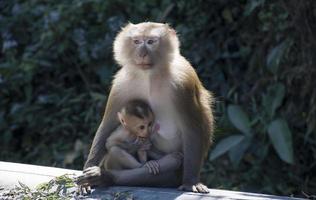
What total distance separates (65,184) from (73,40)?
4855mm

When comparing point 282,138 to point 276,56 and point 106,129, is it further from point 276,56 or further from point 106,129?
point 106,129

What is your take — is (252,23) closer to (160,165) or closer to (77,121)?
(77,121)

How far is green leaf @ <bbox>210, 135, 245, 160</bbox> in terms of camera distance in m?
8.81

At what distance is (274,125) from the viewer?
347 inches

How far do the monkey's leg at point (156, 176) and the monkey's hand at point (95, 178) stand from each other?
0.05 metres

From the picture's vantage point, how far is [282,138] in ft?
28.5

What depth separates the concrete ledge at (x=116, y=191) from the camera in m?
5.46

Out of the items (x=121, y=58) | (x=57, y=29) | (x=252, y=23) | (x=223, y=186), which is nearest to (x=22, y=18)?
(x=57, y=29)

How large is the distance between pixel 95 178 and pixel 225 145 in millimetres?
3397

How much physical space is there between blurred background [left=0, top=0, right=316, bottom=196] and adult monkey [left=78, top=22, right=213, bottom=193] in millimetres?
2854

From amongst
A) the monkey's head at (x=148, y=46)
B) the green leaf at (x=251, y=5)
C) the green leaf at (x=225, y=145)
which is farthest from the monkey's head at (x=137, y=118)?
the green leaf at (x=251, y=5)

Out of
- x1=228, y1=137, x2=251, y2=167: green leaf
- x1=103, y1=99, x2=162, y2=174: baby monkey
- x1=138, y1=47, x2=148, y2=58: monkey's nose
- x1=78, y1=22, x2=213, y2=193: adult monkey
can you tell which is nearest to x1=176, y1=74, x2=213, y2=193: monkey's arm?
x1=78, y1=22, x2=213, y2=193: adult monkey

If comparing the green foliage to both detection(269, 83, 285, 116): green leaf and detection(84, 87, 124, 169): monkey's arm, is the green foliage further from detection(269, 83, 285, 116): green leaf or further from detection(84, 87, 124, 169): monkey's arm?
detection(269, 83, 285, 116): green leaf

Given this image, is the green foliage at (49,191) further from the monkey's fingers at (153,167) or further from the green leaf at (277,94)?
the green leaf at (277,94)
